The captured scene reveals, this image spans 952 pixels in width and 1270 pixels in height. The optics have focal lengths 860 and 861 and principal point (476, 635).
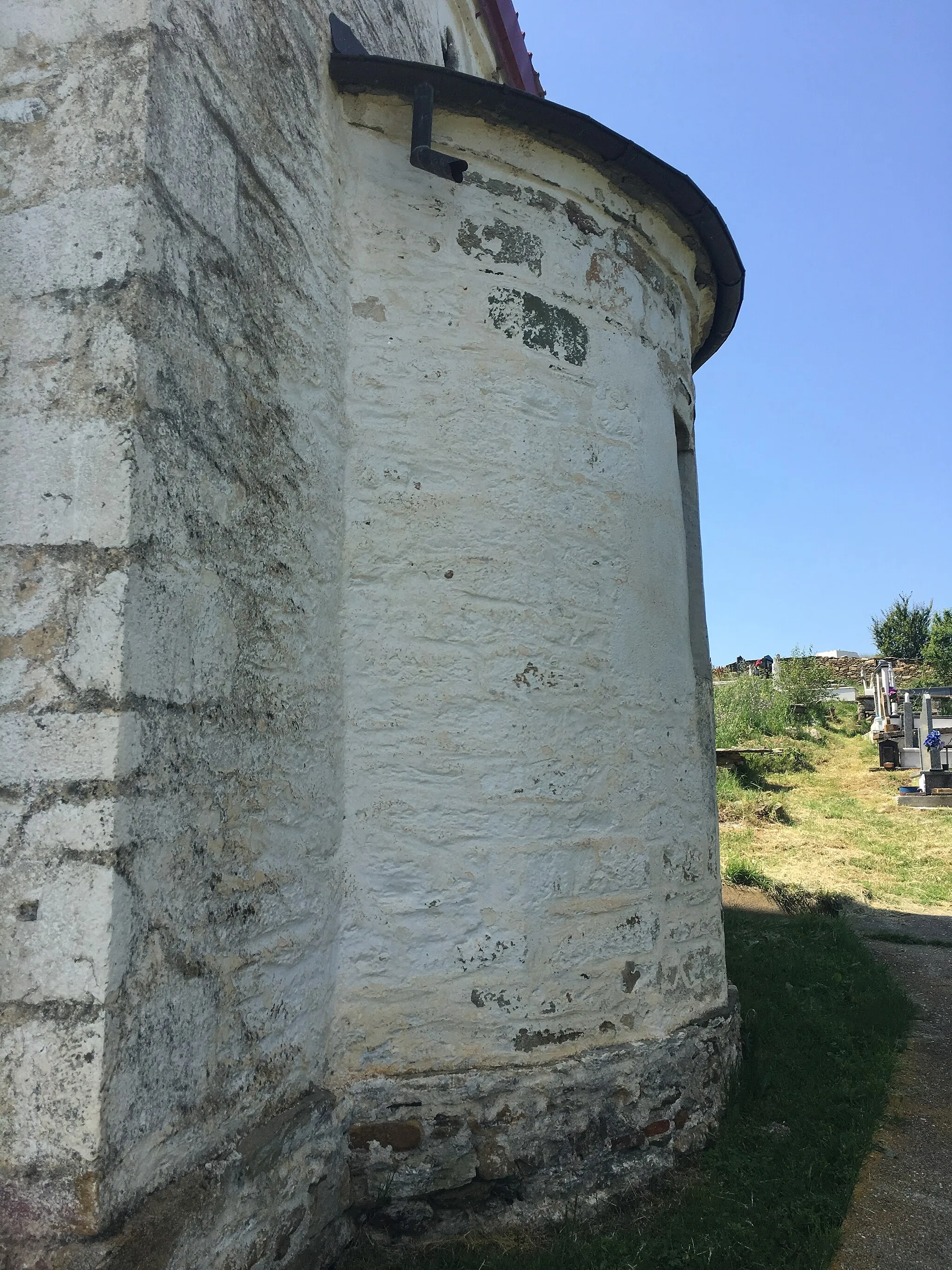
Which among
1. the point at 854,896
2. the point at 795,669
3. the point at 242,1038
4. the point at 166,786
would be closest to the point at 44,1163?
the point at 242,1038

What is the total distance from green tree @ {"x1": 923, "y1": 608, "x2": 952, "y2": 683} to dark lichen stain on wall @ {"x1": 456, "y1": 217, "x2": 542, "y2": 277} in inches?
892

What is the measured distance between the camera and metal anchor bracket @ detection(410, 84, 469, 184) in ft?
10.9

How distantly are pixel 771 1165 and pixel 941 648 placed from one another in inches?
1100

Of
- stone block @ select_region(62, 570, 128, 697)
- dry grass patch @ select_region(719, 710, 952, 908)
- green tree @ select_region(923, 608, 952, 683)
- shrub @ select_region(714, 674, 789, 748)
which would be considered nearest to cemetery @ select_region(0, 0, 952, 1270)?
stone block @ select_region(62, 570, 128, 697)

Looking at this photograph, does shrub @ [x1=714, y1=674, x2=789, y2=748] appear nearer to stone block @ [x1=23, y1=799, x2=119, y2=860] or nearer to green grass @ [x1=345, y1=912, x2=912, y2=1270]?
green grass @ [x1=345, y1=912, x2=912, y2=1270]

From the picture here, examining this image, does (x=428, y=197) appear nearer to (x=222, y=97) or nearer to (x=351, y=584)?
(x=222, y=97)

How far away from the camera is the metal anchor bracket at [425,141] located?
3.33 metres

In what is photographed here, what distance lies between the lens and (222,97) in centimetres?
260

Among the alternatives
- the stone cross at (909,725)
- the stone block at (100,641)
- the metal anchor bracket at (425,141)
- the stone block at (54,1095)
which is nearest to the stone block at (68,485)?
the stone block at (100,641)

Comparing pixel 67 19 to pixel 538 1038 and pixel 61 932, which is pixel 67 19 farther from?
pixel 538 1038

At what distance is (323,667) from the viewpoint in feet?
9.95

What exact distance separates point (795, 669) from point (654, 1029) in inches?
752

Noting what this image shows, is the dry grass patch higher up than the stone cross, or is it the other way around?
the stone cross

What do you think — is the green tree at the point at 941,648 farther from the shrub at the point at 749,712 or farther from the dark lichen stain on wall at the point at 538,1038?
the dark lichen stain on wall at the point at 538,1038
